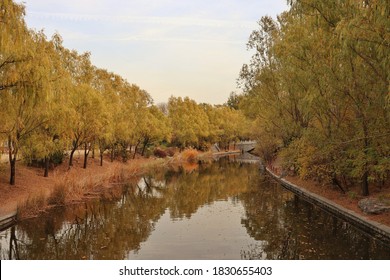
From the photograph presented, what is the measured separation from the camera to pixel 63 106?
2133cm

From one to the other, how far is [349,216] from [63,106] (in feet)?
→ 50.3

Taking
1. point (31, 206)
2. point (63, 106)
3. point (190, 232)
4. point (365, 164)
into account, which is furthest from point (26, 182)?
point (365, 164)

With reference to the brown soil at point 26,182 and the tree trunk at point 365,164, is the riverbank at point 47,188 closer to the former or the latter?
the brown soil at point 26,182

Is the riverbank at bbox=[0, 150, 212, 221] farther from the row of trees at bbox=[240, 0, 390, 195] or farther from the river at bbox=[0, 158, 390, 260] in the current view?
the row of trees at bbox=[240, 0, 390, 195]

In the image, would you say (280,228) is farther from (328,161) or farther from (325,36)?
(325,36)

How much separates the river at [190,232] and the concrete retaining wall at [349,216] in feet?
1.28

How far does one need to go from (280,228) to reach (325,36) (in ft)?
24.8

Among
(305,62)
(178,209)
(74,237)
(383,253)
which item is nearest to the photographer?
(383,253)

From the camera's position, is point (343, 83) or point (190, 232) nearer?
point (190, 232)

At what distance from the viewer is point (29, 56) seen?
14.2 meters

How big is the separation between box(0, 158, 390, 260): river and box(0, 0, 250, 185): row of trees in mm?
4806

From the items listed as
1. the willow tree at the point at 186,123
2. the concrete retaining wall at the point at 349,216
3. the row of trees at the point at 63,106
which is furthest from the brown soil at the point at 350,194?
the willow tree at the point at 186,123

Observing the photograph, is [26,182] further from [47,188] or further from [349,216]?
[349,216]

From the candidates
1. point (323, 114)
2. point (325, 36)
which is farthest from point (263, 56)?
point (325, 36)
